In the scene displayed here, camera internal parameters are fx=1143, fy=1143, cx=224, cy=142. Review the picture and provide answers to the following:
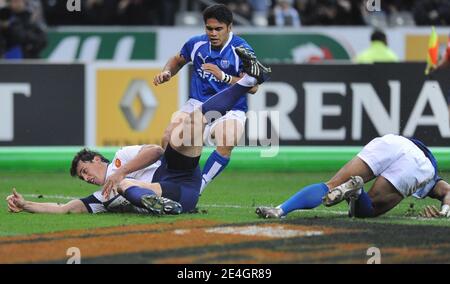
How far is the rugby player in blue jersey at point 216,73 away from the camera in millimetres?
12000

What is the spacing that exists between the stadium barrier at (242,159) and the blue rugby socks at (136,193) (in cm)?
613

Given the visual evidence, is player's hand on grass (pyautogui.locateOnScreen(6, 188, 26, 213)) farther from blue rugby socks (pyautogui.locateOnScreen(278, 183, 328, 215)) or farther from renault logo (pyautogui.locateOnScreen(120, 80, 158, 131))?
renault logo (pyautogui.locateOnScreen(120, 80, 158, 131))

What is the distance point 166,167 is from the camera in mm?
10672

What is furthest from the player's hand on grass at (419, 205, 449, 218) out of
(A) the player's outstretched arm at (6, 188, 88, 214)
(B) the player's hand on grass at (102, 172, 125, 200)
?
(A) the player's outstretched arm at (6, 188, 88, 214)

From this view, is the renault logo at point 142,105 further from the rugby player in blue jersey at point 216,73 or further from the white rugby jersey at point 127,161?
the white rugby jersey at point 127,161

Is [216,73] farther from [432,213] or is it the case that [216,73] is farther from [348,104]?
[348,104]

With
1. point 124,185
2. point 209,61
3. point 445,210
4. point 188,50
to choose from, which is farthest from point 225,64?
point 445,210

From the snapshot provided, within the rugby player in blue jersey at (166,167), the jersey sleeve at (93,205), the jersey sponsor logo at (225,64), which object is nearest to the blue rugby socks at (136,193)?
the rugby player in blue jersey at (166,167)

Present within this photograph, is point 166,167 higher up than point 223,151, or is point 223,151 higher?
point 166,167

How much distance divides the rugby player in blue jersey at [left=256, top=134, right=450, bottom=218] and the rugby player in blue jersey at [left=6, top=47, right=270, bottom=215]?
81 cm

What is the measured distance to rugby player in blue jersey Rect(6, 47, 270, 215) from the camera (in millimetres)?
10336

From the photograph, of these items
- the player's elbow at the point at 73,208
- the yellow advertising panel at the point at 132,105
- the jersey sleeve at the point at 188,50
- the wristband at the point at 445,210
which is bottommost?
the yellow advertising panel at the point at 132,105

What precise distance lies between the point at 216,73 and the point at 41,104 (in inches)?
209
